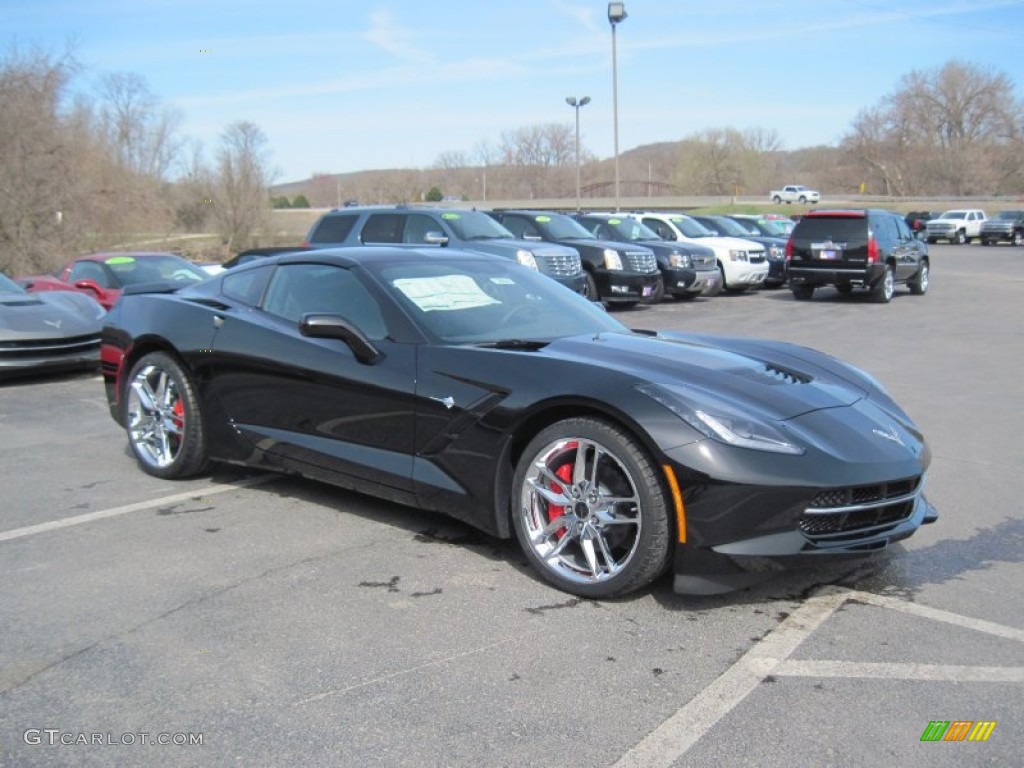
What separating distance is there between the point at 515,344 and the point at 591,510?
994 millimetres


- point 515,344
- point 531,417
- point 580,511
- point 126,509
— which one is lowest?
point 126,509

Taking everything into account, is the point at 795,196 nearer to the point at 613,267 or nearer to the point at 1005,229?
the point at 1005,229

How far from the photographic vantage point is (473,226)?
14.3 m

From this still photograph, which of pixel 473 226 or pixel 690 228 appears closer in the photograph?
pixel 473 226

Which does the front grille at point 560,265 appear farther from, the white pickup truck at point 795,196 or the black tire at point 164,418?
the white pickup truck at point 795,196

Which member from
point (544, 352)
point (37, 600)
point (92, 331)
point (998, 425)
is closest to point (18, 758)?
point (37, 600)

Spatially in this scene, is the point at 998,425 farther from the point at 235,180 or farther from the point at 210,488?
the point at 235,180

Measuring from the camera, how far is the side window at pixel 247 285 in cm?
545

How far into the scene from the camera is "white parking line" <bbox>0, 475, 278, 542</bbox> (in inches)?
187

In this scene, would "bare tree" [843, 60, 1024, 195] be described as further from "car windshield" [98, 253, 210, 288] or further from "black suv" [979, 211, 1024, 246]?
"car windshield" [98, 253, 210, 288]

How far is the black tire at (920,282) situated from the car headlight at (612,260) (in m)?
7.37

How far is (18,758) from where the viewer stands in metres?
2.70

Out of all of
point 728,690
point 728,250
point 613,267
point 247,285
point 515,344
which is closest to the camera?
point 728,690

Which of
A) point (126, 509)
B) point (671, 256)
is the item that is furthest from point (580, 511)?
point (671, 256)
